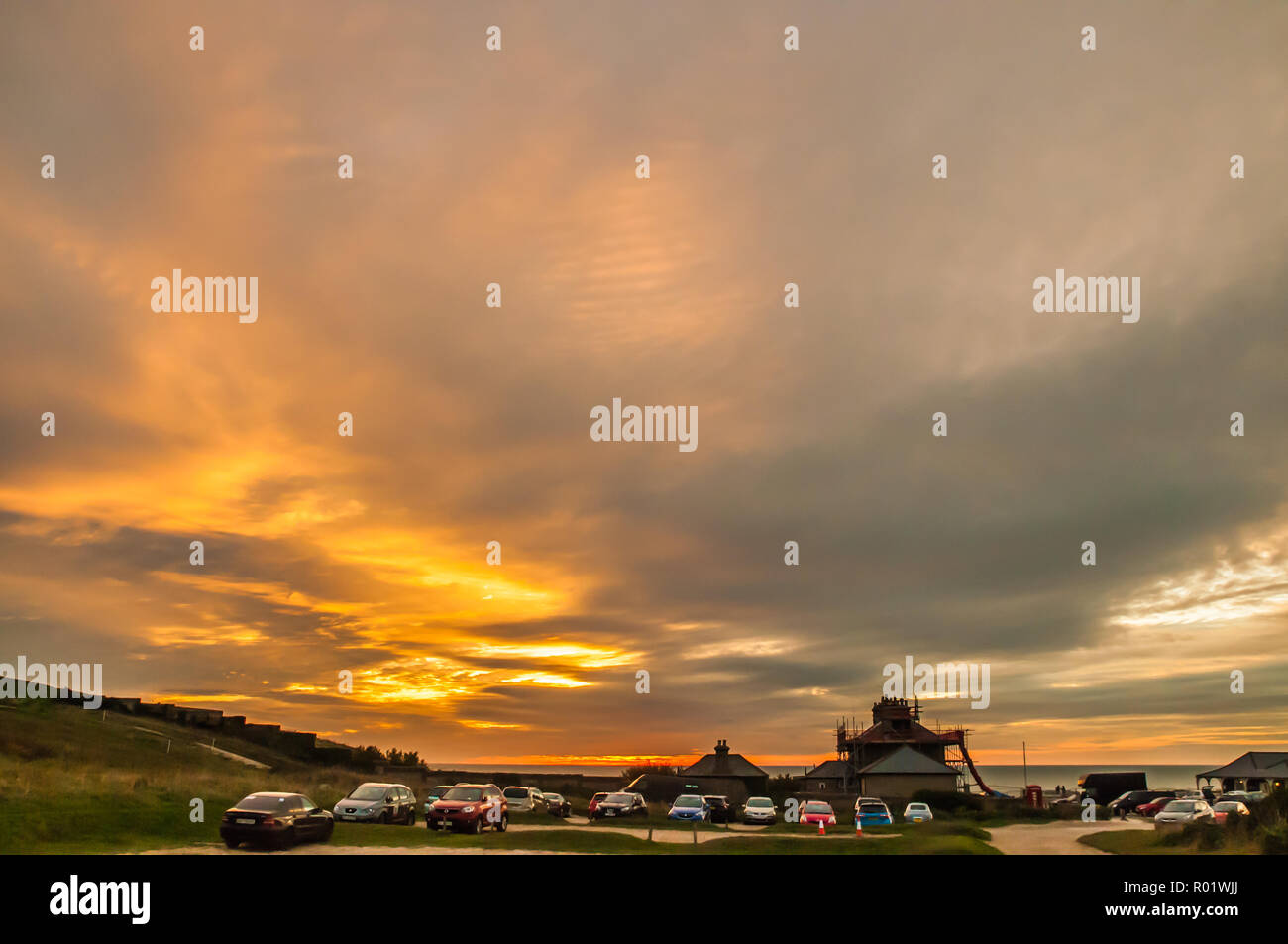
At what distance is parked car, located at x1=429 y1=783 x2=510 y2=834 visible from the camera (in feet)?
107

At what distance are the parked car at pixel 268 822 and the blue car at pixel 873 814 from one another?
1086 inches

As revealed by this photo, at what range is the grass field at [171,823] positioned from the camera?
27469 millimetres

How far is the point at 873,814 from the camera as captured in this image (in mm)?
Result: 45375

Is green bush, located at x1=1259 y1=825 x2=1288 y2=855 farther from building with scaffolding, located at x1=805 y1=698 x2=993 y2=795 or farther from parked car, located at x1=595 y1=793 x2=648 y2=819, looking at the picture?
building with scaffolding, located at x1=805 y1=698 x2=993 y2=795

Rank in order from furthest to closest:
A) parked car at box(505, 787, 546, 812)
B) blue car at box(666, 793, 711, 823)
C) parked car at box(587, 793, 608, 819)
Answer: parked car at box(587, 793, 608, 819) → blue car at box(666, 793, 711, 823) → parked car at box(505, 787, 546, 812)

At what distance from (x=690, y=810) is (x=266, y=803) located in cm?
2560

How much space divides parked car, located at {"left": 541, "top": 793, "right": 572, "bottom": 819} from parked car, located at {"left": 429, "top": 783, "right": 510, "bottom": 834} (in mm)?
13762

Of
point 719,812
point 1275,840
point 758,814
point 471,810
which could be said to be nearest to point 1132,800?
point 758,814

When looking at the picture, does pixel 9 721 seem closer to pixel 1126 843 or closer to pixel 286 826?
pixel 286 826

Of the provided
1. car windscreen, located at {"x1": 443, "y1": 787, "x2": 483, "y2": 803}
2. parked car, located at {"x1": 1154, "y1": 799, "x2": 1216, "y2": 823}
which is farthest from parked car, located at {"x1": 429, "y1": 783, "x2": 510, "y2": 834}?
parked car, located at {"x1": 1154, "y1": 799, "x2": 1216, "y2": 823}

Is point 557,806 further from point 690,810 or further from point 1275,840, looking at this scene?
point 1275,840

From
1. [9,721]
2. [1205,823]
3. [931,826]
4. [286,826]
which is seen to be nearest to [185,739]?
[9,721]

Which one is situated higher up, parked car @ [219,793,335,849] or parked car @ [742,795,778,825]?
parked car @ [219,793,335,849]
